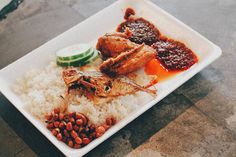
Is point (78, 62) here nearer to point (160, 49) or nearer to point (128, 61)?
point (128, 61)

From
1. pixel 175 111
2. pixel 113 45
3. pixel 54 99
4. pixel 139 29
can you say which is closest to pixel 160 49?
pixel 139 29

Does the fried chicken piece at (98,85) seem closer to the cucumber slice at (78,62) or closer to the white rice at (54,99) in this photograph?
the white rice at (54,99)

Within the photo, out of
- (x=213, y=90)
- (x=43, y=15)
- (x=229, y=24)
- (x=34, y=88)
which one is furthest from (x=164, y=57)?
(x=43, y=15)

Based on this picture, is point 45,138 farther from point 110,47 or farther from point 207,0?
point 207,0

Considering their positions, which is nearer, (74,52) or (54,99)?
(54,99)

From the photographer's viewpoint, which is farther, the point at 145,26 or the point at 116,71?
the point at 145,26

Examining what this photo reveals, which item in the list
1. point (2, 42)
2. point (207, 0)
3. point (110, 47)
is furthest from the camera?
point (207, 0)

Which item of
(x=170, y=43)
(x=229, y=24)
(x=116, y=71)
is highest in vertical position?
(x=116, y=71)

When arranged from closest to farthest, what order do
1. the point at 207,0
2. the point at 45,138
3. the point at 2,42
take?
A: the point at 45,138 < the point at 2,42 < the point at 207,0
